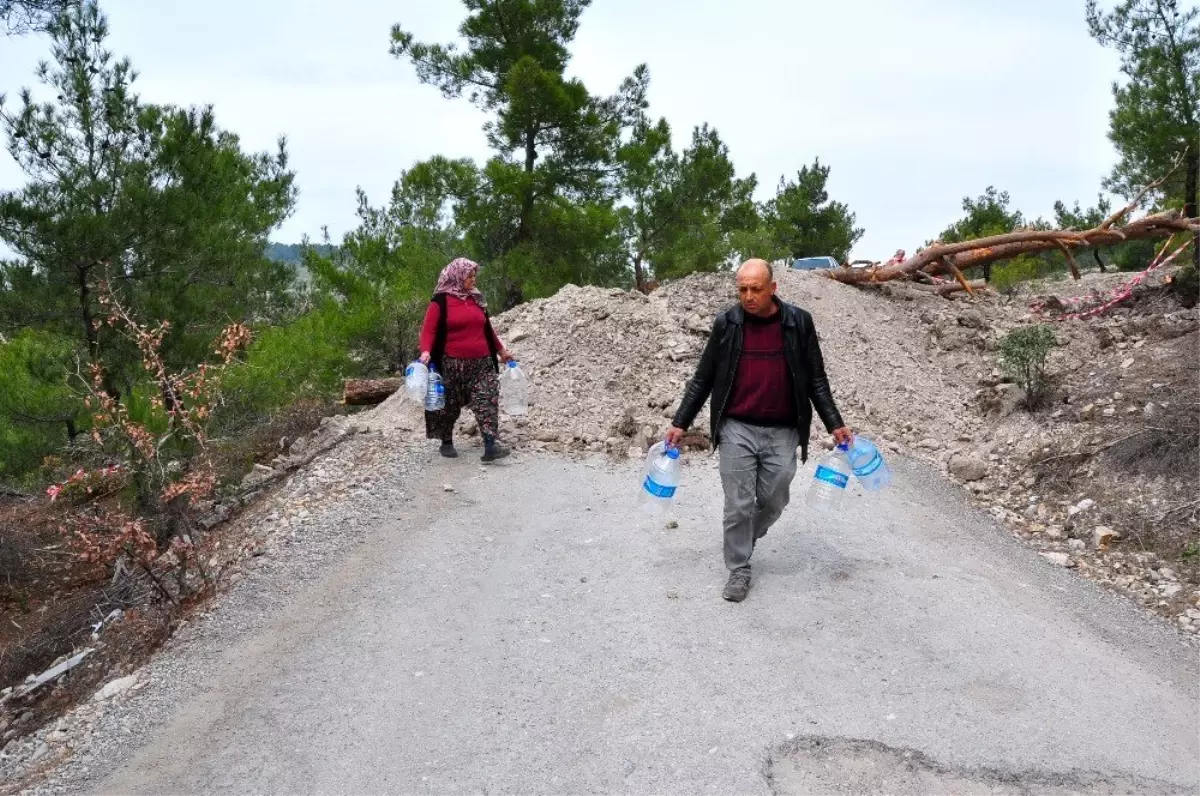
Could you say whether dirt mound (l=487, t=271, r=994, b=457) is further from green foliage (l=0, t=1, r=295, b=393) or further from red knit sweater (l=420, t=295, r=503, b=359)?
green foliage (l=0, t=1, r=295, b=393)

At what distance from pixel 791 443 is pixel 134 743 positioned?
3.29m

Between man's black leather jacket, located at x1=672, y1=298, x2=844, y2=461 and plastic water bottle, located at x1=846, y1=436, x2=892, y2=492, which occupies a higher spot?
man's black leather jacket, located at x1=672, y1=298, x2=844, y2=461

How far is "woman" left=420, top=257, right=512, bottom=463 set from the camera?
7234 mm

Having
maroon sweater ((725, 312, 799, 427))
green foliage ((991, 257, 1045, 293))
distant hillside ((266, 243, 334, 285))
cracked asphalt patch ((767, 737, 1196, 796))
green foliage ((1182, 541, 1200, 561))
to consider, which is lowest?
cracked asphalt patch ((767, 737, 1196, 796))

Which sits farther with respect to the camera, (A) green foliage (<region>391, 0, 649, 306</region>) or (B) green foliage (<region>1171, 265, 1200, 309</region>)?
(A) green foliage (<region>391, 0, 649, 306</region>)

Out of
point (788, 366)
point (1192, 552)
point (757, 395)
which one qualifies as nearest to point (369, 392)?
point (757, 395)

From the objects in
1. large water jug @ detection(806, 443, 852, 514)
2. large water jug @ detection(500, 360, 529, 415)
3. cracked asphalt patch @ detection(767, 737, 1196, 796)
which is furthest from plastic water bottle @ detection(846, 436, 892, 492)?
large water jug @ detection(500, 360, 529, 415)

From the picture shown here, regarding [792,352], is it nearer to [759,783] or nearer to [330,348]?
[759,783]

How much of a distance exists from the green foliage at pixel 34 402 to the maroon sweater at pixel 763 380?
335 inches

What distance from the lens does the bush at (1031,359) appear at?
8.45m

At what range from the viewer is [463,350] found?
7.30 m

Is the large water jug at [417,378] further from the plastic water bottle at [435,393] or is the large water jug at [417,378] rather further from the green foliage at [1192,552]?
the green foliage at [1192,552]

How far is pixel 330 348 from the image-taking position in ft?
42.2

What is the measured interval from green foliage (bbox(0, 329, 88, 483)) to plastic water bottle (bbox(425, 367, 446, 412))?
17.3 ft
